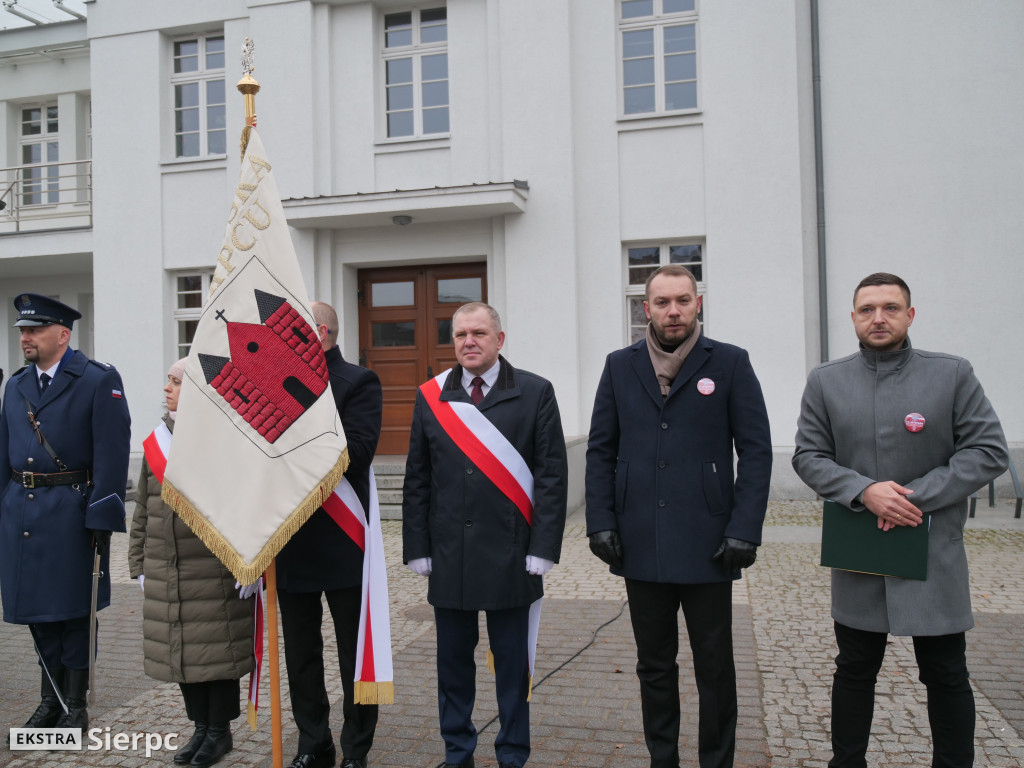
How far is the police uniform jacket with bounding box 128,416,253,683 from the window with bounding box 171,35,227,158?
33.2 ft

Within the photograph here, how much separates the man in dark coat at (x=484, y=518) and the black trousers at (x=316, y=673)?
37 centimetres

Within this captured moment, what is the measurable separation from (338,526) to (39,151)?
14.7 metres

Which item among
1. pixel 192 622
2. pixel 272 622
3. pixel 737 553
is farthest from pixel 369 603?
pixel 737 553

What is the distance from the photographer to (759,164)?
10.7 m

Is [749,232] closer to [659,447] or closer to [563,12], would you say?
[563,12]

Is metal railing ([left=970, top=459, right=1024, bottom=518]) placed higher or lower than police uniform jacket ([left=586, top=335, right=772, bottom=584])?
lower

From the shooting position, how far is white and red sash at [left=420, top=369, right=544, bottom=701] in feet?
11.7

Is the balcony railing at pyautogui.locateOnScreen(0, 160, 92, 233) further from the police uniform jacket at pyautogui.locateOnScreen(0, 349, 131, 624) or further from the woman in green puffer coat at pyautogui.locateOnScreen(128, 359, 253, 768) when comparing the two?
the woman in green puffer coat at pyautogui.locateOnScreen(128, 359, 253, 768)

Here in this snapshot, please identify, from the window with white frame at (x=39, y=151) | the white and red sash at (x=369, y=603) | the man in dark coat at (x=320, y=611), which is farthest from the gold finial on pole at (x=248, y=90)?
the window with white frame at (x=39, y=151)

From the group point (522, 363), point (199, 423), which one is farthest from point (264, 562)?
point (522, 363)

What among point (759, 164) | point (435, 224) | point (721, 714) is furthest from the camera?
point (435, 224)

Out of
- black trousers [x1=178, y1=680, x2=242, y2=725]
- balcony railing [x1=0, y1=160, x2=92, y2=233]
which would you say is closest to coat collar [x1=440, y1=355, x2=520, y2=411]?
black trousers [x1=178, y1=680, x2=242, y2=725]

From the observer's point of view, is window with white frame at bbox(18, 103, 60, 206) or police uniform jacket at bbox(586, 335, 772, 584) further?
window with white frame at bbox(18, 103, 60, 206)

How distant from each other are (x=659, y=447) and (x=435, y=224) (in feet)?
28.5
